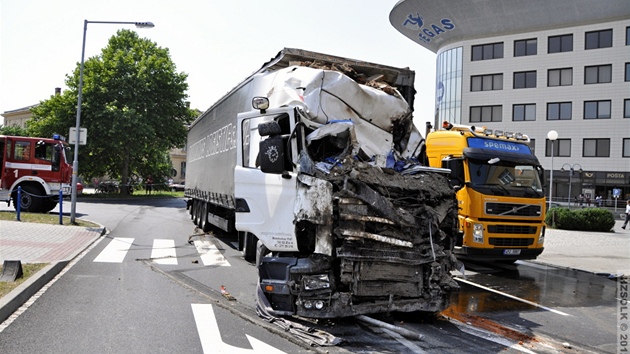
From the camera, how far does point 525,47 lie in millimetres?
48906

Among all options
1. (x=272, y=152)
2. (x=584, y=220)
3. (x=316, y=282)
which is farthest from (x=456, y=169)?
(x=584, y=220)

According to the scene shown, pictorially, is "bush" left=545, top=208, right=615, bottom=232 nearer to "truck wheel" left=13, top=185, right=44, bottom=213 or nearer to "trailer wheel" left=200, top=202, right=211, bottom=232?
"trailer wheel" left=200, top=202, right=211, bottom=232

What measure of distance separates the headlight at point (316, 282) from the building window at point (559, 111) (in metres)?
48.0

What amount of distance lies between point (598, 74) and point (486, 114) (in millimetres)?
10187

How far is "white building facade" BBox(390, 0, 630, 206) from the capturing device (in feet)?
149

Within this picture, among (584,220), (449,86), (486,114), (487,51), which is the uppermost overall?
(487,51)

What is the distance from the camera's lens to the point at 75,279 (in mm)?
8719

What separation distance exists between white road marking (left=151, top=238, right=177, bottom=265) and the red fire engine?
8.31m

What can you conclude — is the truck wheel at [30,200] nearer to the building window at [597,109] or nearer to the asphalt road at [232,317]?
the asphalt road at [232,317]

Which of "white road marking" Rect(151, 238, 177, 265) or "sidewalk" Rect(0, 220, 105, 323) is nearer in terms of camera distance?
"sidewalk" Rect(0, 220, 105, 323)

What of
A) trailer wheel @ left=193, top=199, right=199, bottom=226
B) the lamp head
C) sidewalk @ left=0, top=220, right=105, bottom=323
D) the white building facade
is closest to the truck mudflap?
sidewalk @ left=0, top=220, right=105, bottom=323

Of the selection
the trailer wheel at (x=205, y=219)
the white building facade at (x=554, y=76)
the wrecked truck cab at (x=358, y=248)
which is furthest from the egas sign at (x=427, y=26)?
the wrecked truck cab at (x=358, y=248)

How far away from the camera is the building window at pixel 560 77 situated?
155ft

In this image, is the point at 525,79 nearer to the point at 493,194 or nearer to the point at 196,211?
the point at 196,211
